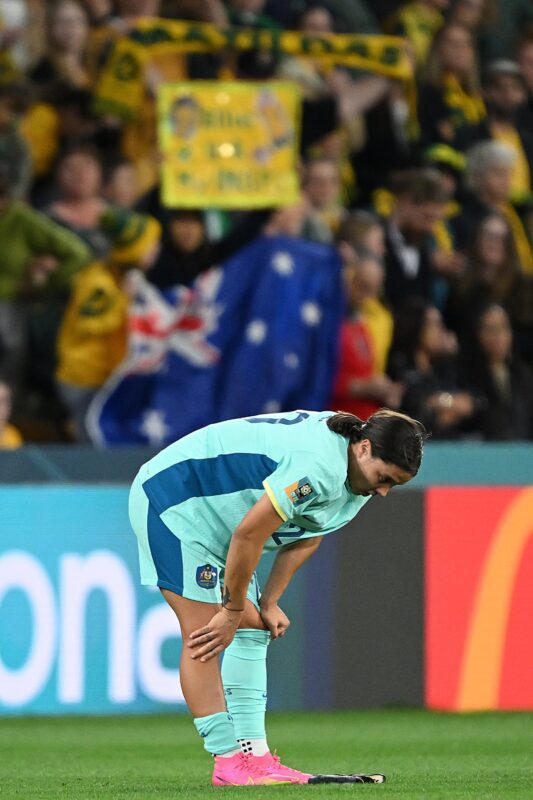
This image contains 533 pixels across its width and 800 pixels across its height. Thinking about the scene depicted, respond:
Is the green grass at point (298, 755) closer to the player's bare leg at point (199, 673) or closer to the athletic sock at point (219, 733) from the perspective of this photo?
the athletic sock at point (219, 733)

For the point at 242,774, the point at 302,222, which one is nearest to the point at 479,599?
the point at 302,222

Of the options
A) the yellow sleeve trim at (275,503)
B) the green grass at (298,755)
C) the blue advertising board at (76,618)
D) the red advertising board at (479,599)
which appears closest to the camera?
the yellow sleeve trim at (275,503)

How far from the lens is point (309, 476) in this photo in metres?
4.85

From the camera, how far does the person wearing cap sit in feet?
31.7

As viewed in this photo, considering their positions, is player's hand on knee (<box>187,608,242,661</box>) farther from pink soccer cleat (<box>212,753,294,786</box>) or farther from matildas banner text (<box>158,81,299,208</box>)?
matildas banner text (<box>158,81,299,208</box>)

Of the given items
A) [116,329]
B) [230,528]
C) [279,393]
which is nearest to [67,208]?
[116,329]

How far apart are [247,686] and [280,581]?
0.37m

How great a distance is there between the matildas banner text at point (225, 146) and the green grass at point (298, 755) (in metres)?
3.50

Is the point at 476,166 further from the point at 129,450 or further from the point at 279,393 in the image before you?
the point at 129,450

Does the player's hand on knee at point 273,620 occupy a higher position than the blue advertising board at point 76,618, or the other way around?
the player's hand on knee at point 273,620

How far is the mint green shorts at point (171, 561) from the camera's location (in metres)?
5.18

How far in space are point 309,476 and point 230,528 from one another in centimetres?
52

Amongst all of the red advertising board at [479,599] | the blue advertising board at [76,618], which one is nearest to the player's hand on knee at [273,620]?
the blue advertising board at [76,618]

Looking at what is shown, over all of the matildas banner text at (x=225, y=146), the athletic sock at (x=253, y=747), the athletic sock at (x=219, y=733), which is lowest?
the athletic sock at (x=253, y=747)
